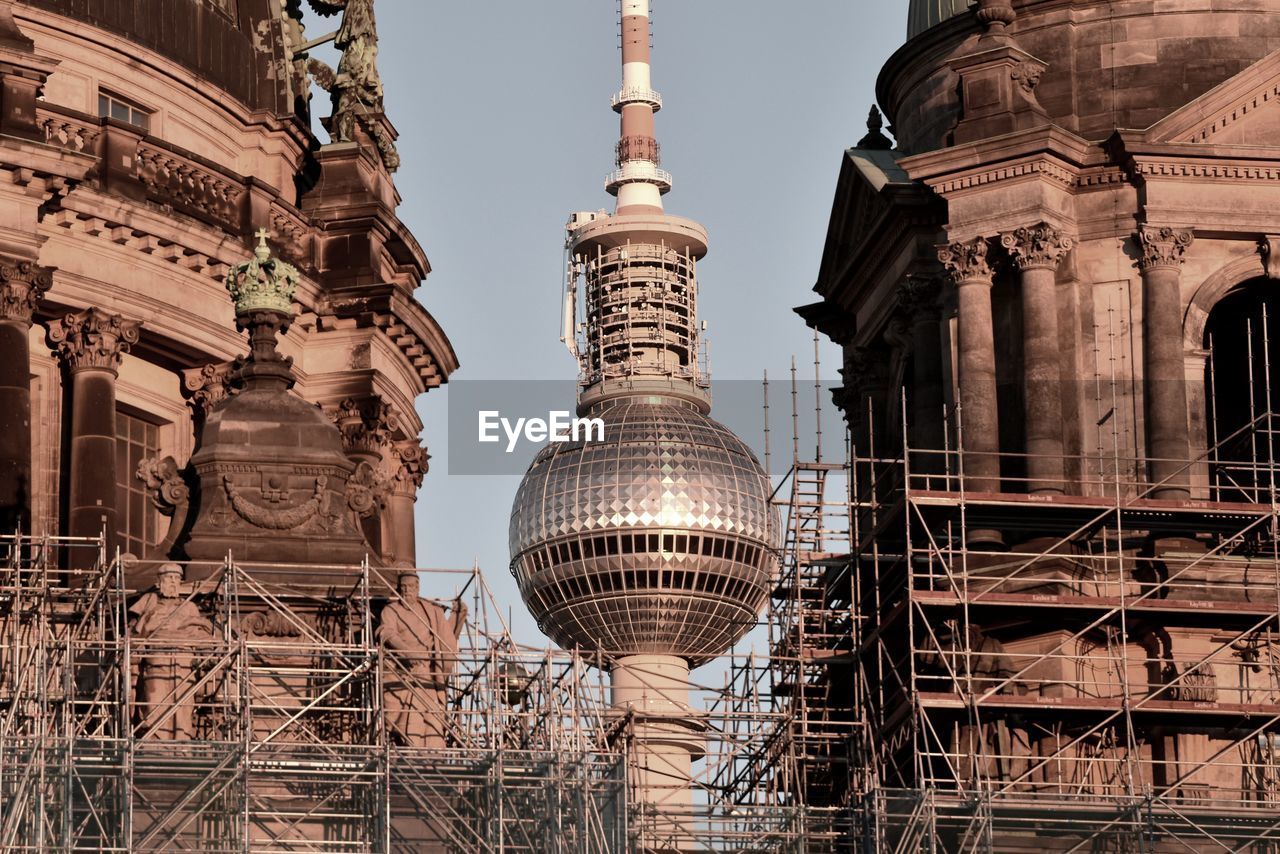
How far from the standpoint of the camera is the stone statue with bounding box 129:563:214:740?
178 feet

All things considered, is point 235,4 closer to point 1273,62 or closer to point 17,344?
point 17,344

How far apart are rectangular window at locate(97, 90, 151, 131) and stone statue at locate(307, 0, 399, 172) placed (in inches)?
186

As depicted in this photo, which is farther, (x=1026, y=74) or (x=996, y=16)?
(x=996, y=16)

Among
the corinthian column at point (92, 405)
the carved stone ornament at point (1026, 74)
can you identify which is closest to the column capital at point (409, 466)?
the corinthian column at point (92, 405)

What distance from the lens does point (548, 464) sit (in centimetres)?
19388

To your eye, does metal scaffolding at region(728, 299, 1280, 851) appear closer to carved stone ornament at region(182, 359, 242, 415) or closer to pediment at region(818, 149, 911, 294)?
pediment at region(818, 149, 911, 294)

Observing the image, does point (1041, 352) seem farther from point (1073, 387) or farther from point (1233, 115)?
point (1233, 115)

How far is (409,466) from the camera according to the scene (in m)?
73.6

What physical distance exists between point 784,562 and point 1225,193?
28.9 ft

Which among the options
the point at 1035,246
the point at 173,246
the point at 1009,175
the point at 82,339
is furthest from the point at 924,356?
the point at 82,339

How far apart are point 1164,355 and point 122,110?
17474mm

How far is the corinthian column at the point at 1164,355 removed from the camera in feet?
212

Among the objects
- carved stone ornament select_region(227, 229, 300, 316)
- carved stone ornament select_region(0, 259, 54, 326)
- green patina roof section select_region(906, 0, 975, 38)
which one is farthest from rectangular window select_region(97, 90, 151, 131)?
green patina roof section select_region(906, 0, 975, 38)

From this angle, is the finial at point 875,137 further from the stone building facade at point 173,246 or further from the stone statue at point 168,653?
the stone statue at point 168,653
